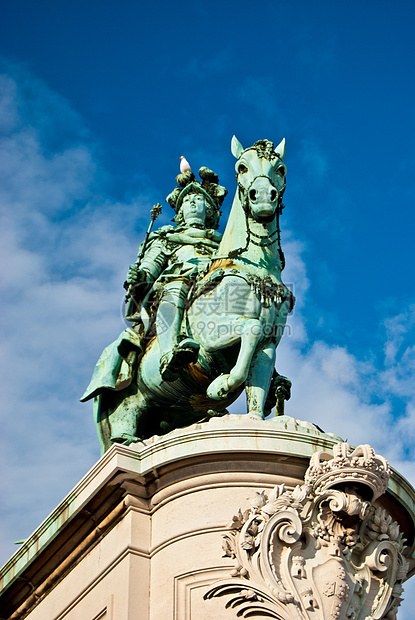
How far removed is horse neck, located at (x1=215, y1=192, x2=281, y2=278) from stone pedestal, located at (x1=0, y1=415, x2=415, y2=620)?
7.48 feet

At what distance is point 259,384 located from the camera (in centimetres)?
1193

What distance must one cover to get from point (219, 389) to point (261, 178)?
8.88 ft

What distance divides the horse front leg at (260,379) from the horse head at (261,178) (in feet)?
5.51

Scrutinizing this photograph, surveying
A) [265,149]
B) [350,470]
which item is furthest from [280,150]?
[350,470]

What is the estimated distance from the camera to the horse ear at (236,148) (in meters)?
13.3

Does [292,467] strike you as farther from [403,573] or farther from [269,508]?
[403,573]

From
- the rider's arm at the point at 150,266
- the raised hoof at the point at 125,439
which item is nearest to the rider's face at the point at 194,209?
the rider's arm at the point at 150,266

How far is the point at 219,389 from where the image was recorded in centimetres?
1177

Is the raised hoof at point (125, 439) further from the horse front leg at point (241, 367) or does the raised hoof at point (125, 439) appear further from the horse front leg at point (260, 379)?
the horse front leg at point (260, 379)

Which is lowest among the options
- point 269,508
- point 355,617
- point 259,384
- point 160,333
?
point 355,617

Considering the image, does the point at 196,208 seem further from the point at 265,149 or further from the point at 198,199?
the point at 265,149

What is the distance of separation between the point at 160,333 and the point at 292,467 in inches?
118

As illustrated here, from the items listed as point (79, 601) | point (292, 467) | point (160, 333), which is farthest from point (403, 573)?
point (160, 333)

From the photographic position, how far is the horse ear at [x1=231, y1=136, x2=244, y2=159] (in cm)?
1330
